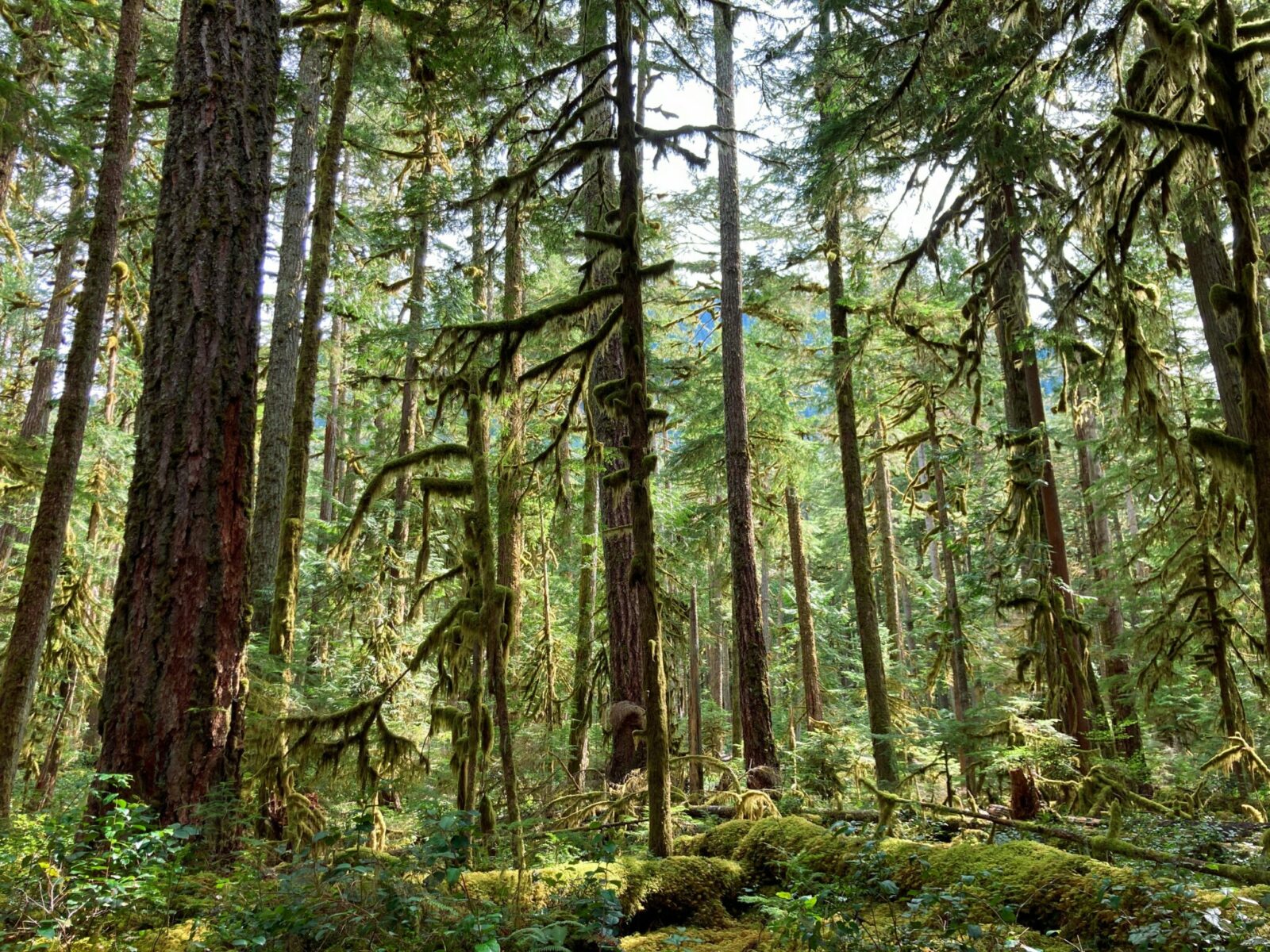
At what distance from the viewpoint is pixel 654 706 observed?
5.35 metres

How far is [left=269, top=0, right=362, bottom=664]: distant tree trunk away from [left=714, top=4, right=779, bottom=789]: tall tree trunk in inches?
168

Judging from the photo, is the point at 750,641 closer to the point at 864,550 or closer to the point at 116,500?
the point at 864,550

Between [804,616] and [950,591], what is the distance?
4.83 m

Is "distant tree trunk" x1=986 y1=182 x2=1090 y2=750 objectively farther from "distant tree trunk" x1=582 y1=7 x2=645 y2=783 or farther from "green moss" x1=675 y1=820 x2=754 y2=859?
"green moss" x1=675 y1=820 x2=754 y2=859

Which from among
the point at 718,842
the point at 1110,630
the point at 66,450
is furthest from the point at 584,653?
the point at 1110,630

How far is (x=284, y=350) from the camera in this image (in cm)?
1045

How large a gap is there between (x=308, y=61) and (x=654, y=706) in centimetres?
1136

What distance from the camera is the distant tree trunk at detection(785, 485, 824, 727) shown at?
16.2 m

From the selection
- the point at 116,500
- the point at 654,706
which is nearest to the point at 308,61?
the point at 116,500

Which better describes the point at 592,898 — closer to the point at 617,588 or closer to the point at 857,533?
the point at 617,588

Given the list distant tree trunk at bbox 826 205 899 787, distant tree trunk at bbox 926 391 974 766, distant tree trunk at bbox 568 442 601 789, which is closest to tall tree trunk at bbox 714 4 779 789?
distant tree trunk at bbox 826 205 899 787

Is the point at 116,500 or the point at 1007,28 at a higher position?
the point at 1007,28

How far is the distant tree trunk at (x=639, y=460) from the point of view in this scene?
17.5 ft

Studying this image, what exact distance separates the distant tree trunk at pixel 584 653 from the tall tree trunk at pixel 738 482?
2074 mm
